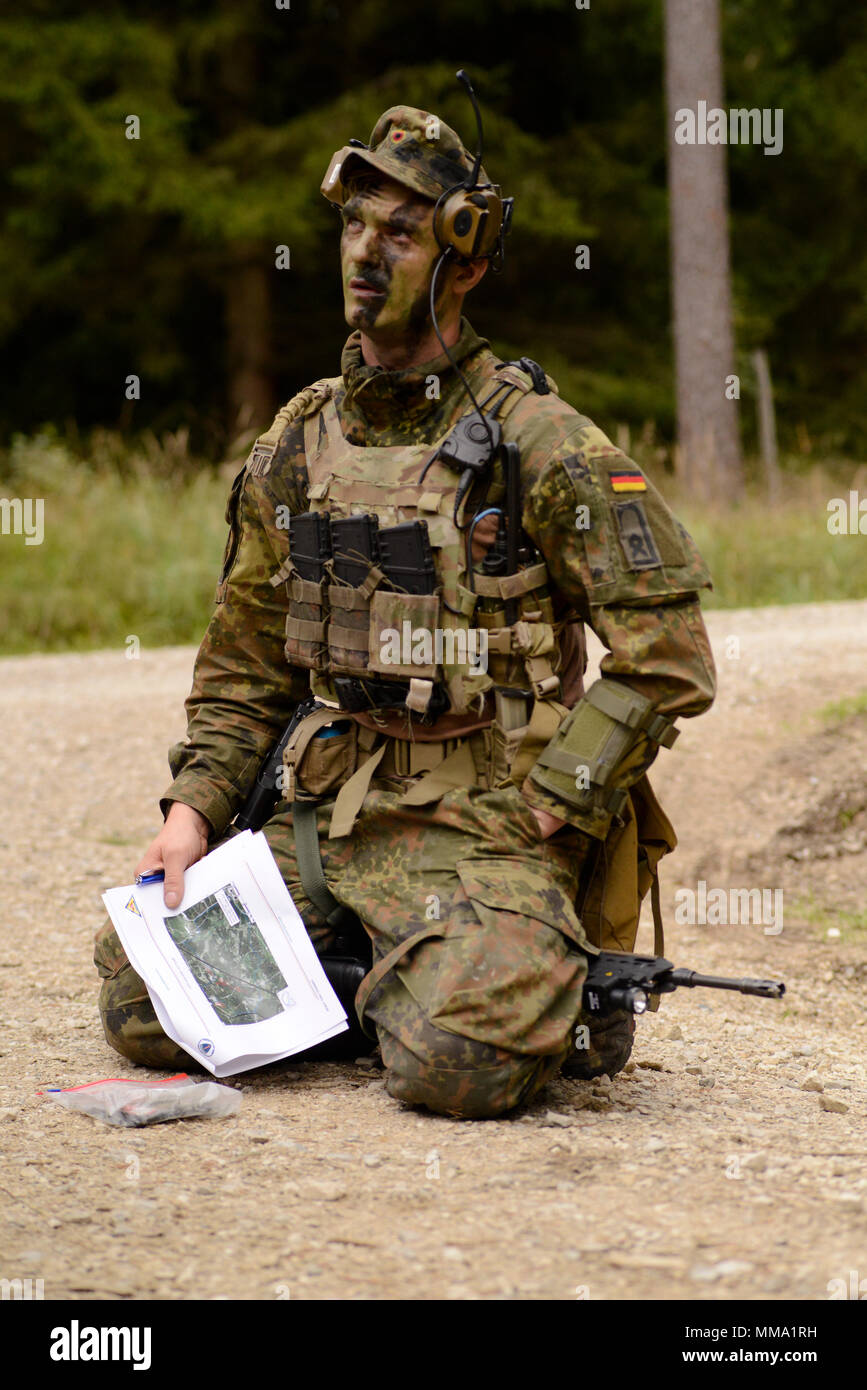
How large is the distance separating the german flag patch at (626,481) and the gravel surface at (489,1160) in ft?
4.23

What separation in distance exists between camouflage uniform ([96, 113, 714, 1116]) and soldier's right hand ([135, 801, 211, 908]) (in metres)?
0.03

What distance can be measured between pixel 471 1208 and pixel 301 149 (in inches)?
496

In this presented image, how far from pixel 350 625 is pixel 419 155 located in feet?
3.38

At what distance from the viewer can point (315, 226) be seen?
13.7 meters

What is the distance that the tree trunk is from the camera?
11922mm

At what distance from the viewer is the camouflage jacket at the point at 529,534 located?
3.26m

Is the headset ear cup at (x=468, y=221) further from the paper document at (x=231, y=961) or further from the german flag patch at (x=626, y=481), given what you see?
the paper document at (x=231, y=961)

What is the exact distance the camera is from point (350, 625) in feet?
11.4

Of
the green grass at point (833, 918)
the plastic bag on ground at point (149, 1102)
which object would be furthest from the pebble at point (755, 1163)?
the green grass at point (833, 918)

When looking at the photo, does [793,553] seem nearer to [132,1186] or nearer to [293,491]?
[293,491]

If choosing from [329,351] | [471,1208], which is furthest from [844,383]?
[471,1208]

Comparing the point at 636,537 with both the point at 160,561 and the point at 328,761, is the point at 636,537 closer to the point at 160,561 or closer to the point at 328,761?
the point at 328,761

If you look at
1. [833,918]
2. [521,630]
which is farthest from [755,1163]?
[833,918]

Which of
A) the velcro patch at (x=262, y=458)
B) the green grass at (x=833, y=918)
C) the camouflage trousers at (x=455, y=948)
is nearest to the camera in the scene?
the camouflage trousers at (x=455, y=948)
